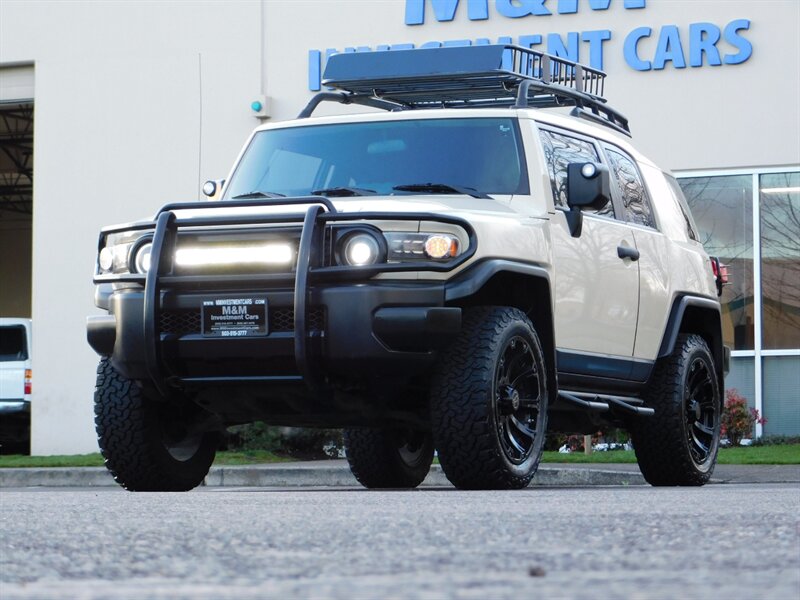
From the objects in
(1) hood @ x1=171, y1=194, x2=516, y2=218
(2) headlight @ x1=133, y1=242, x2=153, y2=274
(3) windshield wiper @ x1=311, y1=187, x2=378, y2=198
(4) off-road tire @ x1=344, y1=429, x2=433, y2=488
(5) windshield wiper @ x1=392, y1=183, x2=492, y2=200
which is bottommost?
(4) off-road tire @ x1=344, y1=429, x2=433, y2=488

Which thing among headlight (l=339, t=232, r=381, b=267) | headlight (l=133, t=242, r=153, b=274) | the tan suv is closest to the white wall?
the tan suv

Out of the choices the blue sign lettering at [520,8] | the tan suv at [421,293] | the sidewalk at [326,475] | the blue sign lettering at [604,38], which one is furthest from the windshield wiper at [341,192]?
the blue sign lettering at [520,8]

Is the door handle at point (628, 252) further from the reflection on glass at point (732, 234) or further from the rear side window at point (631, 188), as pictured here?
the reflection on glass at point (732, 234)

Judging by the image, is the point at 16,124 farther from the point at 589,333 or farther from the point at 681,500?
the point at 681,500

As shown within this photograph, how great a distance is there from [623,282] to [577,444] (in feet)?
26.8

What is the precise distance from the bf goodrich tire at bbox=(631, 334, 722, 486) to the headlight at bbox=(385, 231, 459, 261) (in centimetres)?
262

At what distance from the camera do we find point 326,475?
45.1 ft

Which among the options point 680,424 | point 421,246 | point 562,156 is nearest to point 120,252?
point 421,246

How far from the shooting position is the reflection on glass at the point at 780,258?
1756 cm

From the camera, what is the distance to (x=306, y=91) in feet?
63.7

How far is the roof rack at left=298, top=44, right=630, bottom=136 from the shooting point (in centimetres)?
891

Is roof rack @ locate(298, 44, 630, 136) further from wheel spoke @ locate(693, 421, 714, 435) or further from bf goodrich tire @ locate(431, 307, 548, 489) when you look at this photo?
wheel spoke @ locate(693, 421, 714, 435)

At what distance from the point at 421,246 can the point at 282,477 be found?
7179mm

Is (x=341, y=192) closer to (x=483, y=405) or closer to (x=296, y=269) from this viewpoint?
(x=296, y=269)
